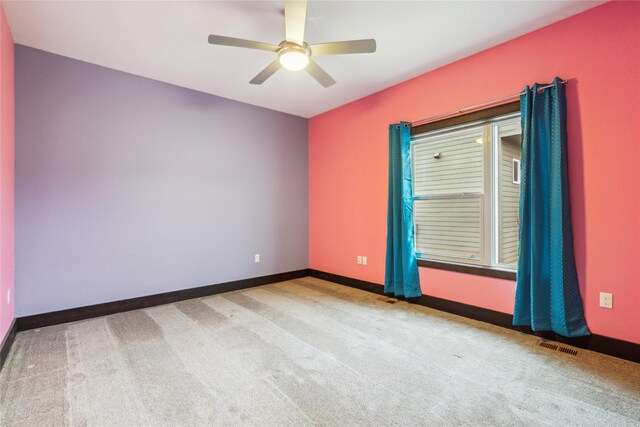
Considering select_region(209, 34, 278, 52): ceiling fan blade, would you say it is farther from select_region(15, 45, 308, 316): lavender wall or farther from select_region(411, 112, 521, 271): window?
select_region(411, 112, 521, 271): window

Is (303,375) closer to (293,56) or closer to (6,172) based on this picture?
(293,56)

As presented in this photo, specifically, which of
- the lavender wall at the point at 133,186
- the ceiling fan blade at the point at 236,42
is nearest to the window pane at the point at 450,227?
the lavender wall at the point at 133,186

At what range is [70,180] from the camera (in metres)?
3.11

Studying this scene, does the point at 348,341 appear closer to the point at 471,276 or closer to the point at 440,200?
the point at 471,276

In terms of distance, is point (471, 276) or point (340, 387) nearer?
point (340, 387)

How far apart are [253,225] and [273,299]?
47.9 inches

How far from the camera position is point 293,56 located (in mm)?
2375

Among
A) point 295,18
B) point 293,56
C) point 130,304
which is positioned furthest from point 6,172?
point 295,18

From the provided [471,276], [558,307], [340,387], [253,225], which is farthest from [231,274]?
[558,307]

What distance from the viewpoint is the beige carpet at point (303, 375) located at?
1675mm

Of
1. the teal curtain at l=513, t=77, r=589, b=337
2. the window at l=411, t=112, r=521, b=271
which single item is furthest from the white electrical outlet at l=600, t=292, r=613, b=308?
the window at l=411, t=112, r=521, b=271

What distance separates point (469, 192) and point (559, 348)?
1.63 meters

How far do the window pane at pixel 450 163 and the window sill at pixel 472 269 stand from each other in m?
0.83

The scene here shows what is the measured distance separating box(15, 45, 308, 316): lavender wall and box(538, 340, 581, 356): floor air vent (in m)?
3.41
